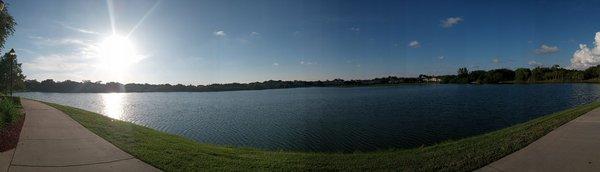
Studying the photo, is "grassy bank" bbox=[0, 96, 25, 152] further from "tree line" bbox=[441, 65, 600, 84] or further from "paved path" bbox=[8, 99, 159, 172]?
"tree line" bbox=[441, 65, 600, 84]

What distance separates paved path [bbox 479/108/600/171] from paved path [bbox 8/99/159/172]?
7968 mm

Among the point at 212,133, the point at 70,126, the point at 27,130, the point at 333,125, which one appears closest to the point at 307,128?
the point at 333,125

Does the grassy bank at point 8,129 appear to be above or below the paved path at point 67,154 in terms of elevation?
above

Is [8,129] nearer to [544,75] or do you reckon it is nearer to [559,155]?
[559,155]

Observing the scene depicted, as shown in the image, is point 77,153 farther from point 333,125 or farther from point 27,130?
point 333,125

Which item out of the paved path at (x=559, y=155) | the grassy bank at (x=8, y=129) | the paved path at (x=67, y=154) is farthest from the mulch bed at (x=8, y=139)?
the paved path at (x=559, y=155)

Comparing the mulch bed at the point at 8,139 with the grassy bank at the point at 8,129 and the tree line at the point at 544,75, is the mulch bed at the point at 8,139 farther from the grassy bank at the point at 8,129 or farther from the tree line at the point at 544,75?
the tree line at the point at 544,75

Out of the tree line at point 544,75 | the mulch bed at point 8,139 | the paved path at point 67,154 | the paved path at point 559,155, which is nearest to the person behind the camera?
the paved path at point 559,155

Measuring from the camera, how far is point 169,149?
36.7 feet

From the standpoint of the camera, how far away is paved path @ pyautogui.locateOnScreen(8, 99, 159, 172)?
8.30 meters

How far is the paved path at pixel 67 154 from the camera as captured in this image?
27.2 ft

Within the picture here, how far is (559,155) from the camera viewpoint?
8852mm

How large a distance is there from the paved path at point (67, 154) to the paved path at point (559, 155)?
7968 millimetres

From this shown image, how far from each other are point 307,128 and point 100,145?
47.0ft
